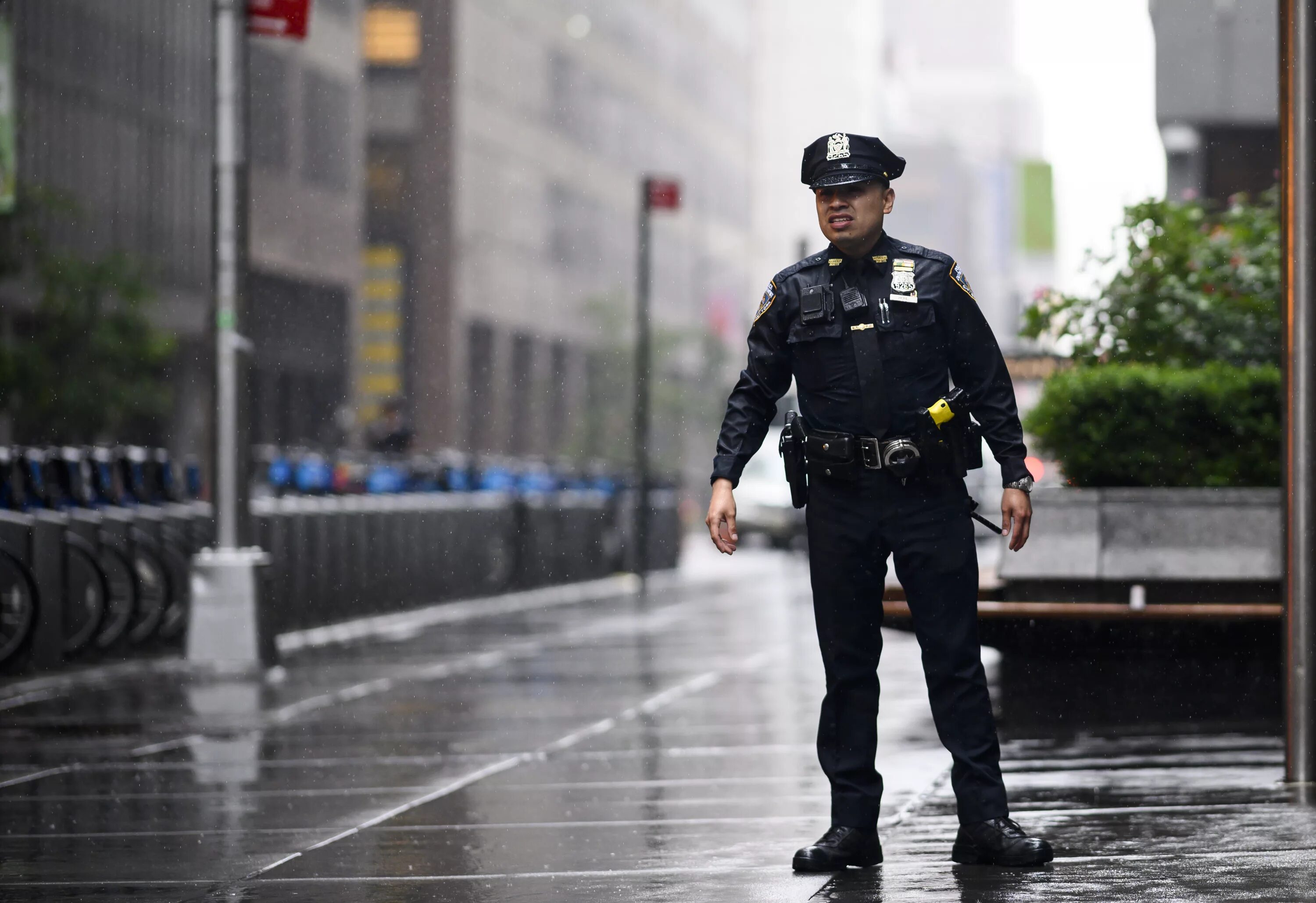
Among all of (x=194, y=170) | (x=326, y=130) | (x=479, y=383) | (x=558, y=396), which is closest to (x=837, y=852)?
(x=194, y=170)

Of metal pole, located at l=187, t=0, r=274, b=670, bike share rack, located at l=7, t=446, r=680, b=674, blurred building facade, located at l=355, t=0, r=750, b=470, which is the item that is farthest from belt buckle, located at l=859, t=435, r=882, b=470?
blurred building facade, located at l=355, t=0, r=750, b=470

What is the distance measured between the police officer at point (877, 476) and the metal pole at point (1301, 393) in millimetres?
1905

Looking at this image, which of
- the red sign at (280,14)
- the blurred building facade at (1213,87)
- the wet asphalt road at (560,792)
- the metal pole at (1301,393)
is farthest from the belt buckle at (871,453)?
the red sign at (280,14)

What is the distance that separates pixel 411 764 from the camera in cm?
931

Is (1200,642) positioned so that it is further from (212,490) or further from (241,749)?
(212,490)

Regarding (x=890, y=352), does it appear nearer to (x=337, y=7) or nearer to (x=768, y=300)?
(x=768, y=300)

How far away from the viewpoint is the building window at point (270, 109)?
46.4 metres

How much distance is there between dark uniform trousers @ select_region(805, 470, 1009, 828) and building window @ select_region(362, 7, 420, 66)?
53083 millimetres

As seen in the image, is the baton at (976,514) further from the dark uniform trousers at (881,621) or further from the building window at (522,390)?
the building window at (522,390)

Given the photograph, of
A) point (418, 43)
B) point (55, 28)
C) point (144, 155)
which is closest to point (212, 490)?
point (55, 28)

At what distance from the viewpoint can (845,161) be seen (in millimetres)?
6152

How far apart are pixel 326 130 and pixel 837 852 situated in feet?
151

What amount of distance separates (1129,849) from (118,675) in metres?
8.60

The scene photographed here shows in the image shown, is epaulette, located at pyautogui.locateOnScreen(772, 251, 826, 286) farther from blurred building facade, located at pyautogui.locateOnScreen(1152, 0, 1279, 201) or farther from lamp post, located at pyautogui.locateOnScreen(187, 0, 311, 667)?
lamp post, located at pyautogui.locateOnScreen(187, 0, 311, 667)
